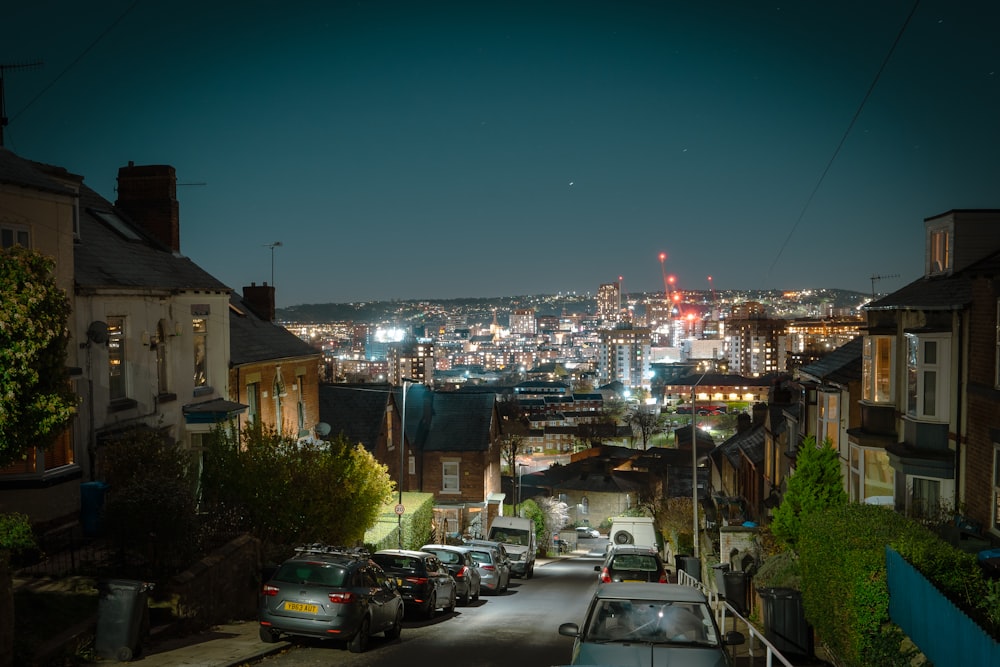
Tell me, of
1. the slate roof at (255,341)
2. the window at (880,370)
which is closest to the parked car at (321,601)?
the window at (880,370)

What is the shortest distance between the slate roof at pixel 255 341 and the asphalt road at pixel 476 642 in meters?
11.8

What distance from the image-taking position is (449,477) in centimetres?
5103

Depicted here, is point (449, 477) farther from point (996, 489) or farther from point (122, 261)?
point (996, 489)

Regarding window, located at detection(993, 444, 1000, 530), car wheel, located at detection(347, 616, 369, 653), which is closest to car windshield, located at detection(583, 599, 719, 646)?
car wheel, located at detection(347, 616, 369, 653)

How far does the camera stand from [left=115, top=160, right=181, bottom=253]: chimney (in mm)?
28688

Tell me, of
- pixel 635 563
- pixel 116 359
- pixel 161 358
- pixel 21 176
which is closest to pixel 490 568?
pixel 635 563

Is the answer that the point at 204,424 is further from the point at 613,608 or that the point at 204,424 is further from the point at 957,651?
the point at 957,651

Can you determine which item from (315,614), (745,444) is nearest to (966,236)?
(315,614)

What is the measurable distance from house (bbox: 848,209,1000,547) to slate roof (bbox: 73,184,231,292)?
18879 mm

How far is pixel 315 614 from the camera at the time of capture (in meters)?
13.9

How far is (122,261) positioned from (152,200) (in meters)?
6.14

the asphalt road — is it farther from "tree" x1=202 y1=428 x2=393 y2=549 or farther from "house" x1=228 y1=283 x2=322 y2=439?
"house" x1=228 y1=283 x2=322 y2=439

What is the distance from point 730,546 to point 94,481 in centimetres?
1832

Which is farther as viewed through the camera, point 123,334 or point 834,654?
point 123,334
